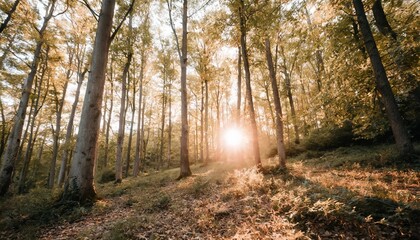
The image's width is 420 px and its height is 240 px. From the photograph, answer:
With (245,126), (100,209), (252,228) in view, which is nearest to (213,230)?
(252,228)

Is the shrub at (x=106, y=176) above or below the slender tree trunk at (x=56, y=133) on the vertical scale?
below

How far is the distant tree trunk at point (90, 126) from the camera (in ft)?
19.8

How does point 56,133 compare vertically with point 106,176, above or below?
above

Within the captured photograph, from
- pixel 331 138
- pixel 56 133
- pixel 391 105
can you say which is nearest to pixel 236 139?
pixel 331 138

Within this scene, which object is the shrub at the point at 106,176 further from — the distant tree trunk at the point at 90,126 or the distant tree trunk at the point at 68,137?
the distant tree trunk at the point at 90,126

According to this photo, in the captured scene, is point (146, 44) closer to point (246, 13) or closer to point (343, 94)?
point (246, 13)

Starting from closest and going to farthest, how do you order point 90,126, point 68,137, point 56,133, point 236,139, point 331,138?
point 90,126
point 68,137
point 331,138
point 56,133
point 236,139

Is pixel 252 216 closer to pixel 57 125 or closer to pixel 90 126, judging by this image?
pixel 90 126

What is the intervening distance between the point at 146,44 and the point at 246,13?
361 inches

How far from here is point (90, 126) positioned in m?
6.36

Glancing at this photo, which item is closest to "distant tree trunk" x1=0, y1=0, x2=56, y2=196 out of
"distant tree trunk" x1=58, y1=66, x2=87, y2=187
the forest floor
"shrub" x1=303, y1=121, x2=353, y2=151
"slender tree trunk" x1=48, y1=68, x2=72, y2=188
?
"distant tree trunk" x1=58, y1=66, x2=87, y2=187

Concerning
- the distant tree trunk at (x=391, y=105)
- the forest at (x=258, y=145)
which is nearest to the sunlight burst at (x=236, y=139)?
the forest at (x=258, y=145)

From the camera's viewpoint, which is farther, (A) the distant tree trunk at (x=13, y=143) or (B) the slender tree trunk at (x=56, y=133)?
(B) the slender tree trunk at (x=56, y=133)

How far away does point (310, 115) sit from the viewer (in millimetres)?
8867
